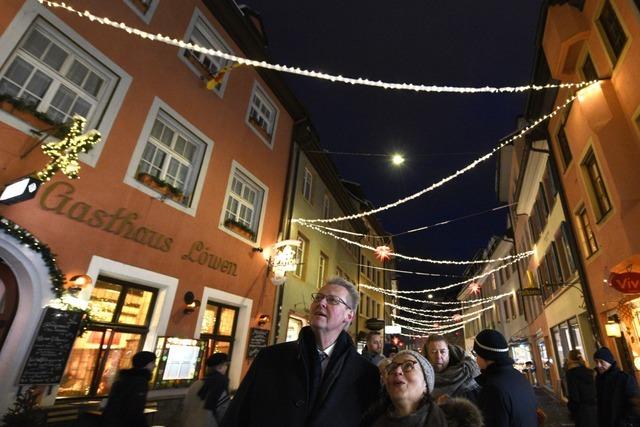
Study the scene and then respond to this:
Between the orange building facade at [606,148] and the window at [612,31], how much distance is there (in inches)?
0.8

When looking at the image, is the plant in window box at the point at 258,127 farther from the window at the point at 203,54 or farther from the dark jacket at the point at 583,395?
the dark jacket at the point at 583,395

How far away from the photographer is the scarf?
3125mm

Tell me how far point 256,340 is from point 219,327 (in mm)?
1210

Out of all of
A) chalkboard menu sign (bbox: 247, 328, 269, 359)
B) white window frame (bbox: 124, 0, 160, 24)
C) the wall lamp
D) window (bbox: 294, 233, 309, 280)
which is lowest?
chalkboard menu sign (bbox: 247, 328, 269, 359)

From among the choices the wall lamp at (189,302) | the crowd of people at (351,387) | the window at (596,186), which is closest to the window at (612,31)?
the window at (596,186)

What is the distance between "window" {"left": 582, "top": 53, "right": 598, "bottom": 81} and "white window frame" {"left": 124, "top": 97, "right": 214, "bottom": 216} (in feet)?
32.3

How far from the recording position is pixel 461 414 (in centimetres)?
195

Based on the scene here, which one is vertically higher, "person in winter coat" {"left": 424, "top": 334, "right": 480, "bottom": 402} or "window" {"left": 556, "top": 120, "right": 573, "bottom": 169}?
"window" {"left": 556, "top": 120, "right": 573, "bottom": 169}

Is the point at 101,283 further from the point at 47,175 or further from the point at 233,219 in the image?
the point at 233,219

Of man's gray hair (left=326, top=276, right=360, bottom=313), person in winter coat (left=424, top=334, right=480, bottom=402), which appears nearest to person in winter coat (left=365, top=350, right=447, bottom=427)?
man's gray hair (left=326, top=276, right=360, bottom=313)

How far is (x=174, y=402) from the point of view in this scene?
6.42m

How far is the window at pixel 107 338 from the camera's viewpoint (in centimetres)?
530

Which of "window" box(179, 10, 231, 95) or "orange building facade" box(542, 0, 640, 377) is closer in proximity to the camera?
"orange building facade" box(542, 0, 640, 377)

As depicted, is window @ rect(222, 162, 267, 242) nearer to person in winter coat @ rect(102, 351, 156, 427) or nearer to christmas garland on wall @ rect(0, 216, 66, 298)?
christmas garland on wall @ rect(0, 216, 66, 298)
